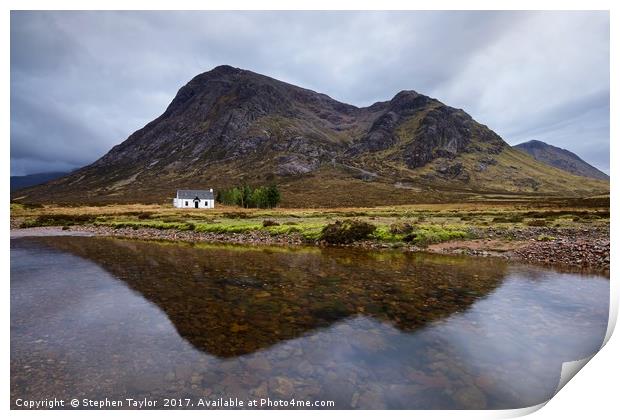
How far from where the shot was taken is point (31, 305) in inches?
543

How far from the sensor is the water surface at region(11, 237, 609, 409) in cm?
820

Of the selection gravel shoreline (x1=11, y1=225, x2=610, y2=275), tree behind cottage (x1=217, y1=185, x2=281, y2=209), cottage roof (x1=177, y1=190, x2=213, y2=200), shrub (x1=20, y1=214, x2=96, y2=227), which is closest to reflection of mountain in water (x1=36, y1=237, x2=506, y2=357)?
gravel shoreline (x1=11, y1=225, x2=610, y2=275)

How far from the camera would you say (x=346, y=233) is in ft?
112

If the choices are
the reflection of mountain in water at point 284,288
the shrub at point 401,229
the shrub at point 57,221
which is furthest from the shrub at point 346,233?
the shrub at point 57,221

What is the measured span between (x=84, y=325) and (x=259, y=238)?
2526 centimetres

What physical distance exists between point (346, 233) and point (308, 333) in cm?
2317

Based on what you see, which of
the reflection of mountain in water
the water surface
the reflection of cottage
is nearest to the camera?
the water surface

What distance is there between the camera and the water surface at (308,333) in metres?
8.20

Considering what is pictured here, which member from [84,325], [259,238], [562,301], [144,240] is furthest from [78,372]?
[144,240]

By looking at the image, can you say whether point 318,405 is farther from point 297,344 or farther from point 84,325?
point 84,325

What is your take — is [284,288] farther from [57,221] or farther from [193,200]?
[193,200]

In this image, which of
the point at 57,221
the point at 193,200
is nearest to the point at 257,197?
the point at 193,200

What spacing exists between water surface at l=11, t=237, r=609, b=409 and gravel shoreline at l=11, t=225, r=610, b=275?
4.10 m

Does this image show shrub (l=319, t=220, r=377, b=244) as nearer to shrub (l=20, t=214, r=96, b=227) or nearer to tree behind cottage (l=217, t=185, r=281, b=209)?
shrub (l=20, t=214, r=96, b=227)
